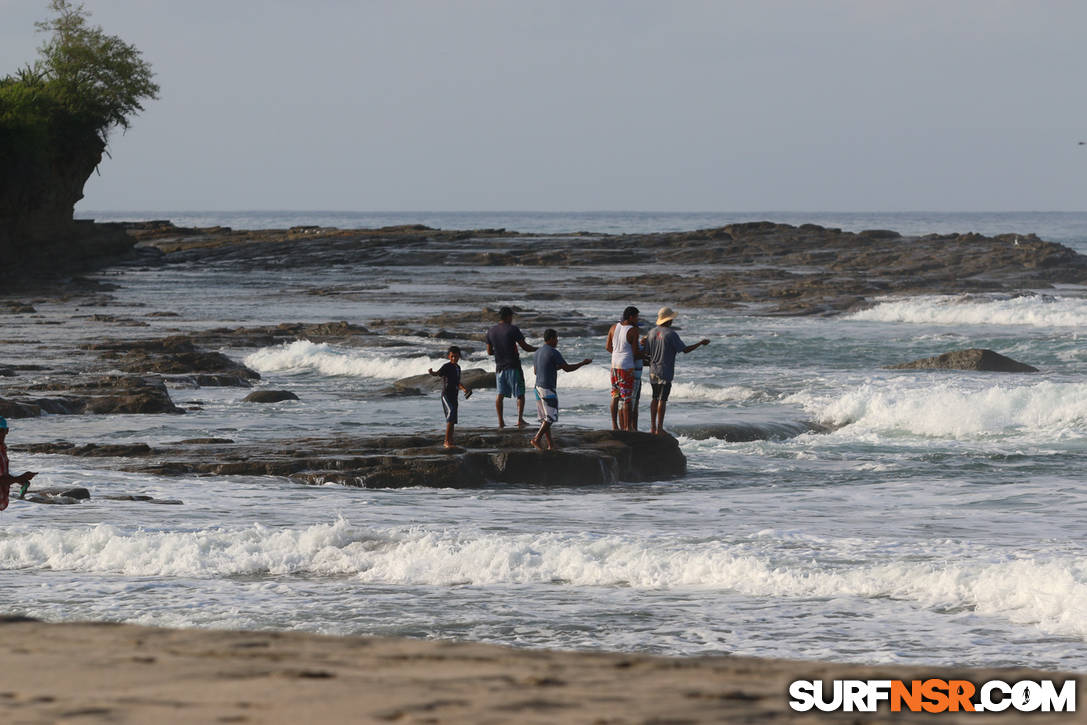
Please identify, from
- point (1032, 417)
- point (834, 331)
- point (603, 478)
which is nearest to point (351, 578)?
point (603, 478)

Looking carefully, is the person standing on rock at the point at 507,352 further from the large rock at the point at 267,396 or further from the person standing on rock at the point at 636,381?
the large rock at the point at 267,396

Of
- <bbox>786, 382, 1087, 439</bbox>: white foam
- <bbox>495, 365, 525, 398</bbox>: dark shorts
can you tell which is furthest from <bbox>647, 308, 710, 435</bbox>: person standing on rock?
<bbox>786, 382, 1087, 439</bbox>: white foam

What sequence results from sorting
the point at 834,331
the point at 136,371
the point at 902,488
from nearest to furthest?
the point at 902,488
the point at 136,371
the point at 834,331

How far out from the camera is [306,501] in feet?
45.5

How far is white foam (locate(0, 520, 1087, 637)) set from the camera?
10.1 meters

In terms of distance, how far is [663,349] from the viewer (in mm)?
15867

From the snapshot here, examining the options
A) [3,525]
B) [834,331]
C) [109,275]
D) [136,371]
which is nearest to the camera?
[3,525]

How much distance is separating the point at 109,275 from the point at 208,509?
1987 inches

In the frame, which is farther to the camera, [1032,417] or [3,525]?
[1032,417]

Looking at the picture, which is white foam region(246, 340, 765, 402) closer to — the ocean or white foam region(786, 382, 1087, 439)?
the ocean

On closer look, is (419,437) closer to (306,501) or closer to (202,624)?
(306,501)
